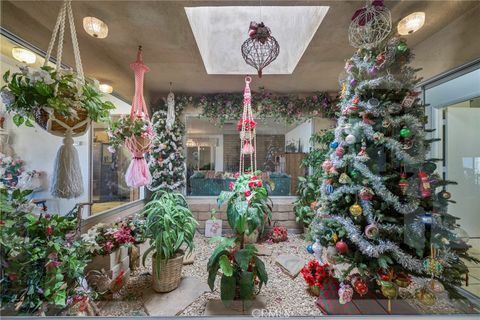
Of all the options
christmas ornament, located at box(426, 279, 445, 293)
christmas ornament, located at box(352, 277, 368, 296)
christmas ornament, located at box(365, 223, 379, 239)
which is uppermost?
christmas ornament, located at box(365, 223, 379, 239)

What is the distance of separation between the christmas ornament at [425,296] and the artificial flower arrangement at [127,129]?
2403 mm

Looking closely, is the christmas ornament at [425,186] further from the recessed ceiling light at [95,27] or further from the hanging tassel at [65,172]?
the recessed ceiling light at [95,27]

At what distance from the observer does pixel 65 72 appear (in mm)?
1086

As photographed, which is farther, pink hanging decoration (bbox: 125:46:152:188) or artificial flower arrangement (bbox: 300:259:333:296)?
pink hanging decoration (bbox: 125:46:152:188)

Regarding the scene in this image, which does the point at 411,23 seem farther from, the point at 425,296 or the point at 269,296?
the point at 269,296

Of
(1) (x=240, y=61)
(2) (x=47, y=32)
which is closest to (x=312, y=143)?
(1) (x=240, y=61)

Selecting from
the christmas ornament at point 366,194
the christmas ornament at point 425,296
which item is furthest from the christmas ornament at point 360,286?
the christmas ornament at point 366,194

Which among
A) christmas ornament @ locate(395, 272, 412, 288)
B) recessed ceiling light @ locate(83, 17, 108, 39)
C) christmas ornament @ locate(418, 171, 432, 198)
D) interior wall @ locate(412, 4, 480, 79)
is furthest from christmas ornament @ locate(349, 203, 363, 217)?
recessed ceiling light @ locate(83, 17, 108, 39)

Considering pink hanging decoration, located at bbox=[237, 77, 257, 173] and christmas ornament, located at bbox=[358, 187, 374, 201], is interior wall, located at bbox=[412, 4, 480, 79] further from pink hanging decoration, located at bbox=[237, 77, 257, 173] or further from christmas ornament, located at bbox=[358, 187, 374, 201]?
pink hanging decoration, located at bbox=[237, 77, 257, 173]

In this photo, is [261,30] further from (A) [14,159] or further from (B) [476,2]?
(A) [14,159]

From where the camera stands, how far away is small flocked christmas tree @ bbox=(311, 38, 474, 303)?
1.31 m

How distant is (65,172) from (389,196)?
2.01 m

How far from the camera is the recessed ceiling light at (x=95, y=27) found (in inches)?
62.0

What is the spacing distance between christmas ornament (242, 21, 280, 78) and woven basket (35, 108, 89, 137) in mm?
1209
